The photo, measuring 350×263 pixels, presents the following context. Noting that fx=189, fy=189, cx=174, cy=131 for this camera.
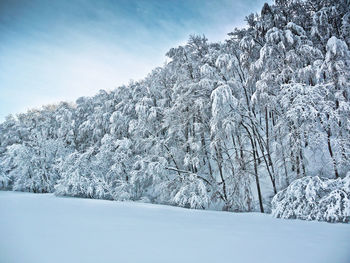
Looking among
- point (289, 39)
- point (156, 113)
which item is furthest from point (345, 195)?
point (156, 113)

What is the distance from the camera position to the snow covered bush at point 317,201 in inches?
197

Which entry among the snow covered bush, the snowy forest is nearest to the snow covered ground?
the snow covered bush

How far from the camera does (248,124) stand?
9.62 meters

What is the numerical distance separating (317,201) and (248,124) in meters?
4.67

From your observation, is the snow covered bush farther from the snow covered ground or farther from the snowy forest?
the snow covered ground

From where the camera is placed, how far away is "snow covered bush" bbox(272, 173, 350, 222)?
500 cm

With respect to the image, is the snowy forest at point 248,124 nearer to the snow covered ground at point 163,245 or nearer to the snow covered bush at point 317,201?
the snow covered bush at point 317,201

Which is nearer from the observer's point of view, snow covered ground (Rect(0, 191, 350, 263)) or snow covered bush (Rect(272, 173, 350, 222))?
snow covered ground (Rect(0, 191, 350, 263))

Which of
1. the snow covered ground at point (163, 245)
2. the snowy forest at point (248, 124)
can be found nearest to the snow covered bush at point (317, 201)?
the snowy forest at point (248, 124)

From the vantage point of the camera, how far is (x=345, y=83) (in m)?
8.33

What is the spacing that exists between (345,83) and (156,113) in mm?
10139

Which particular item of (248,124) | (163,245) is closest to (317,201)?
(248,124)

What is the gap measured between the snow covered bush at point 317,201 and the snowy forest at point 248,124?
0.03 m

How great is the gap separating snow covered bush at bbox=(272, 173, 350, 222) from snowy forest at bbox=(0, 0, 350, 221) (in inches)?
1.2
